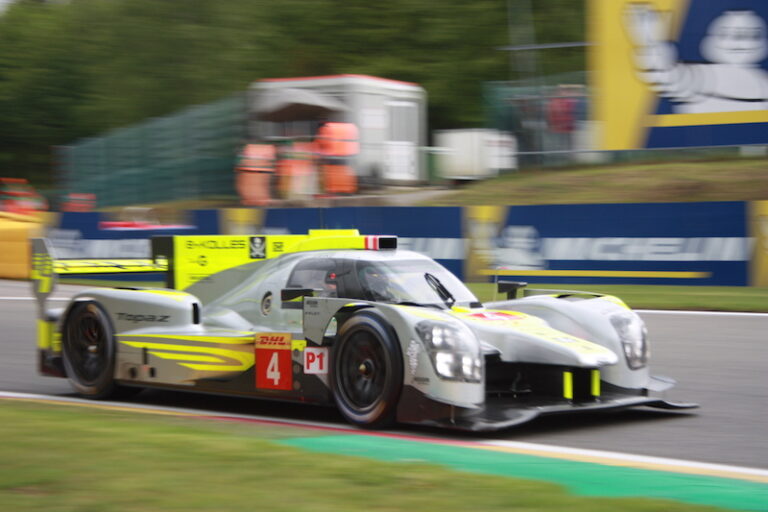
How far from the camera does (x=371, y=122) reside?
89.0 feet

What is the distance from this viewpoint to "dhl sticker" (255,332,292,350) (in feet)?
24.2

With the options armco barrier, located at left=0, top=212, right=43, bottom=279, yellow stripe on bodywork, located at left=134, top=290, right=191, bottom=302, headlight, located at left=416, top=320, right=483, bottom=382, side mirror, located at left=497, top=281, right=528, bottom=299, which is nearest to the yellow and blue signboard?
armco barrier, located at left=0, top=212, right=43, bottom=279

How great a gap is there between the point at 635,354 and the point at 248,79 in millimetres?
34997

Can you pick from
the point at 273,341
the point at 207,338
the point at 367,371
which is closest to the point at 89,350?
the point at 207,338

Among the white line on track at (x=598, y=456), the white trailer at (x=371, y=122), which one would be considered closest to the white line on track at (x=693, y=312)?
the white line on track at (x=598, y=456)

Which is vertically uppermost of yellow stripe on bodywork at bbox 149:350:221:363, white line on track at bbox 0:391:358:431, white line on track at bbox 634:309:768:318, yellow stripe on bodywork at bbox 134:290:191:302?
yellow stripe on bodywork at bbox 134:290:191:302

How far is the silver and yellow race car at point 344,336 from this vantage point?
259 inches

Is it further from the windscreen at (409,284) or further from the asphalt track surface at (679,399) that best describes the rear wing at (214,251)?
the asphalt track surface at (679,399)

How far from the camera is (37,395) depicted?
898cm

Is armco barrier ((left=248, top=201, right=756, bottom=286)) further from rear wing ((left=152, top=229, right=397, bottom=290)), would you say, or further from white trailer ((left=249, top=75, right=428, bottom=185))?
white trailer ((left=249, top=75, right=428, bottom=185))

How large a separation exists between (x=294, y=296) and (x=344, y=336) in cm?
65

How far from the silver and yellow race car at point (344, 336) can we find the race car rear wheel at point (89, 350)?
12 mm

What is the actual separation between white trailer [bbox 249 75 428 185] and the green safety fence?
2.60ft

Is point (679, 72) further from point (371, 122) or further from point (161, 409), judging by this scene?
point (161, 409)
